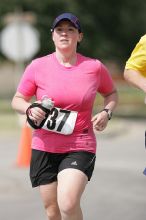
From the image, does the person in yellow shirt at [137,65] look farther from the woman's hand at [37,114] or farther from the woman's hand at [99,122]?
the woman's hand at [37,114]

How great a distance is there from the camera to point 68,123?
5832mm

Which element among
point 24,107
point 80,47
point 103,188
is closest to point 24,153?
point 103,188

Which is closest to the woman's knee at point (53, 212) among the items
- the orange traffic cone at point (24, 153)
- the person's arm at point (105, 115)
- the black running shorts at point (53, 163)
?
the black running shorts at point (53, 163)

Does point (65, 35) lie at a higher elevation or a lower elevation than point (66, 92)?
higher

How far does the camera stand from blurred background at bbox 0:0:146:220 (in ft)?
33.9

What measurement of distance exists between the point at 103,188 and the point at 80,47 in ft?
75.6

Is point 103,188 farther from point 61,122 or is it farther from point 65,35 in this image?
point 65,35

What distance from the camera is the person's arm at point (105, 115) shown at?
5.91 meters

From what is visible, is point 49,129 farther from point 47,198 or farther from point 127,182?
point 127,182

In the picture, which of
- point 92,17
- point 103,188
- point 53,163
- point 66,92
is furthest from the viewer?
point 92,17

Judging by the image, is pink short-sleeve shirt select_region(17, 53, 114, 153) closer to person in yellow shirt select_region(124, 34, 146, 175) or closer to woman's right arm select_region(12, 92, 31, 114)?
woman's right arm select_region(12, 92, 31, 114)

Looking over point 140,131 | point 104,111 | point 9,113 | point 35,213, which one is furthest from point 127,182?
point 9,113

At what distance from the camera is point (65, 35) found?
19.5 ft

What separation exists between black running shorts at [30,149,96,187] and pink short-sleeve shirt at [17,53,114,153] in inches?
1.7
